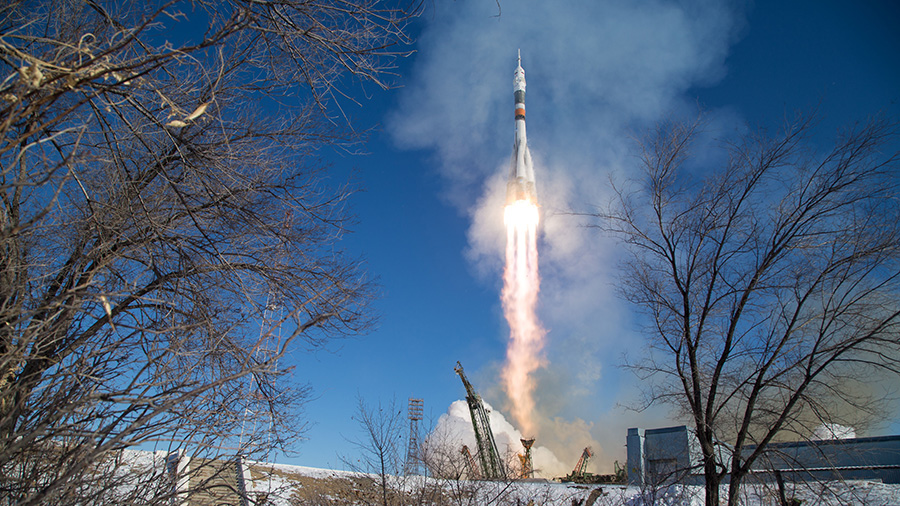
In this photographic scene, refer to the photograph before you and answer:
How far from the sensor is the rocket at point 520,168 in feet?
151

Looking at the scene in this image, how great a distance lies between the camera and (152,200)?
652 centimetres

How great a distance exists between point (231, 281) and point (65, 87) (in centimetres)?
480

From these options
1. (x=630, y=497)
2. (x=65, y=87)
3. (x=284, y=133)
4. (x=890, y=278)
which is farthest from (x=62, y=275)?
(x=630, y=497)

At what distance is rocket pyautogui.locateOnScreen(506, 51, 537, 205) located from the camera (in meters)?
46.0

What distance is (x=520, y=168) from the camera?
47344 mm

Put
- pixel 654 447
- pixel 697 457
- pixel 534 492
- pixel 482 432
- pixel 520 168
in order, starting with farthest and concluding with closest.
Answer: pixel 520 168, pixel 482 432, pixel 654 447, pixel 534 492, pixel 697 457

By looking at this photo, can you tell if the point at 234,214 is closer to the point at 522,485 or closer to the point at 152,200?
the point at 152,200

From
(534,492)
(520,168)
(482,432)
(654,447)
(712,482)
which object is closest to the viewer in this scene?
(712,482)

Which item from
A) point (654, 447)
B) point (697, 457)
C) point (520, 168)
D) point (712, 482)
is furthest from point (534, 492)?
point (520, 168)

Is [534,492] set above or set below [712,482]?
below

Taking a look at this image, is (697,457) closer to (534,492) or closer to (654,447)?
(654,447)

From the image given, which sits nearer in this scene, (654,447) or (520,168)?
(654,447)

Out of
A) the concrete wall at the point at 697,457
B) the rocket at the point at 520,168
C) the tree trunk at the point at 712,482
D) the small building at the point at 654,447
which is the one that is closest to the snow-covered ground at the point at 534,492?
the concrete wall at the point at 697,457

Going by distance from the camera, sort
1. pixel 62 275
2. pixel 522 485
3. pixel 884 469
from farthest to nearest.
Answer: pixel 522 485, pixel 884 469, pixel 62 275
